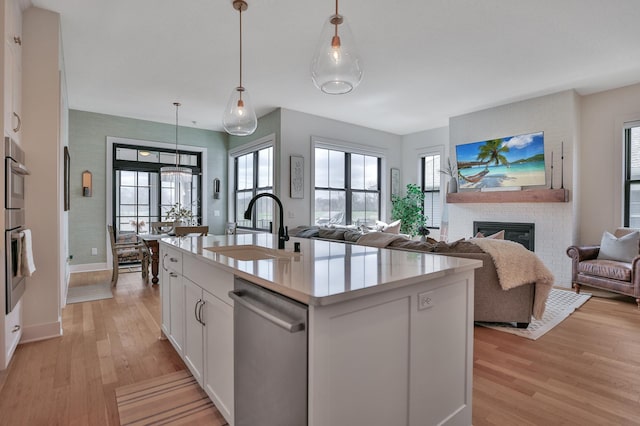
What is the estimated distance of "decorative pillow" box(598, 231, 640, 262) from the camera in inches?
160

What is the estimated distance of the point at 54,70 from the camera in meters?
2.94

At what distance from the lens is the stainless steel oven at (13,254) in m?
2.22

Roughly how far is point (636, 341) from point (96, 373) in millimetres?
4296

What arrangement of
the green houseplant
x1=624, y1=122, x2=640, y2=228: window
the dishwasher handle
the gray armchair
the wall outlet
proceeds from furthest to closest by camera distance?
the green houseplant → x1=624, y1=122, x2=640, y2=228: window → the gray armchair → the wall outlet → the dishwasher handle

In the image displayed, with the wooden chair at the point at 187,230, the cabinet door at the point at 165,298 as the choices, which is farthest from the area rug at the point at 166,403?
the wooden chair at the point at 187,230

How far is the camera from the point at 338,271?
1.41 metres

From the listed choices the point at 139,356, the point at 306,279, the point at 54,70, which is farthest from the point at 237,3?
the point at 139,356

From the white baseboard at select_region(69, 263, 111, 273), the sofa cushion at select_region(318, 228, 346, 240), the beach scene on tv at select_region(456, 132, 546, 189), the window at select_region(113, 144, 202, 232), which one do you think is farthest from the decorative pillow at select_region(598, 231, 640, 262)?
the white baseboard at select_region(69, 263, 111, 273)

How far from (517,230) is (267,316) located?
5.29 m

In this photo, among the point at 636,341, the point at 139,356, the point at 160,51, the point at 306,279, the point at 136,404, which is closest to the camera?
the point at 306,279

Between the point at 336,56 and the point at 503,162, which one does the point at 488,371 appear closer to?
the point at 336,56

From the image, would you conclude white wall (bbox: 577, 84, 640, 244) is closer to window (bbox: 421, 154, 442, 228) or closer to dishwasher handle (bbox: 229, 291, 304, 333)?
window (bbox: 421, 154, 442, 228)

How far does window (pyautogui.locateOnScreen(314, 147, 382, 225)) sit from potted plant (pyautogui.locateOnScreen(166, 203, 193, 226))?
2.57 meters

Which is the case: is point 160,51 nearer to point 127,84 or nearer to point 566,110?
point 127,84
